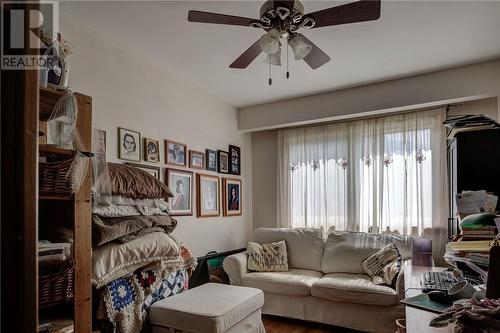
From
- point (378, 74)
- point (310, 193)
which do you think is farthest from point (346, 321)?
point (378, 74)

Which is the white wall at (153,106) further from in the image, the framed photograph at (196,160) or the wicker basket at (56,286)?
the wicker basket at (56,286)

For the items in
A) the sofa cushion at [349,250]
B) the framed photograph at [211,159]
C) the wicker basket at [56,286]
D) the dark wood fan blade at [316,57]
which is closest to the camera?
the wicker basket at [56,286]

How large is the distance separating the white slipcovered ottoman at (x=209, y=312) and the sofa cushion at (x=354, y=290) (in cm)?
74

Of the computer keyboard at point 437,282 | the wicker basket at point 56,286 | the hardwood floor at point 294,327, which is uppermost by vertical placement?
the wicker basket at point 56,286

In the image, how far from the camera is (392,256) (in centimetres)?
318

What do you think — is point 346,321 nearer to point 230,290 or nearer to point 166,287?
point 230,290

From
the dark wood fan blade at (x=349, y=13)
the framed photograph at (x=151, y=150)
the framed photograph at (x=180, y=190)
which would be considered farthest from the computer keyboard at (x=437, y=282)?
the framed photograph at (x=151, y=150)

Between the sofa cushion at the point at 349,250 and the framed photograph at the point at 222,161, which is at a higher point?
the framed photograph at the point at 222,161

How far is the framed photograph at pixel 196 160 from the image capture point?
360 centimetres

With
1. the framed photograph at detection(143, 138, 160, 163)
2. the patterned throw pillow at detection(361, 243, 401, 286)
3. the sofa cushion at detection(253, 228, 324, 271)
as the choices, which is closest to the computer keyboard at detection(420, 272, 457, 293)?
the patterned throw pillow at detection(361, 243, 401, 286)

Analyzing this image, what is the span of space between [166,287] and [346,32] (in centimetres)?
258

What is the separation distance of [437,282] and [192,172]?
2.57 meters

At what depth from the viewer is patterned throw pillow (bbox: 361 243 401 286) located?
9.71 ft

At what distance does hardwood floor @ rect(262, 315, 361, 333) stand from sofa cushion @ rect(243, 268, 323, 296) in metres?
0.32
